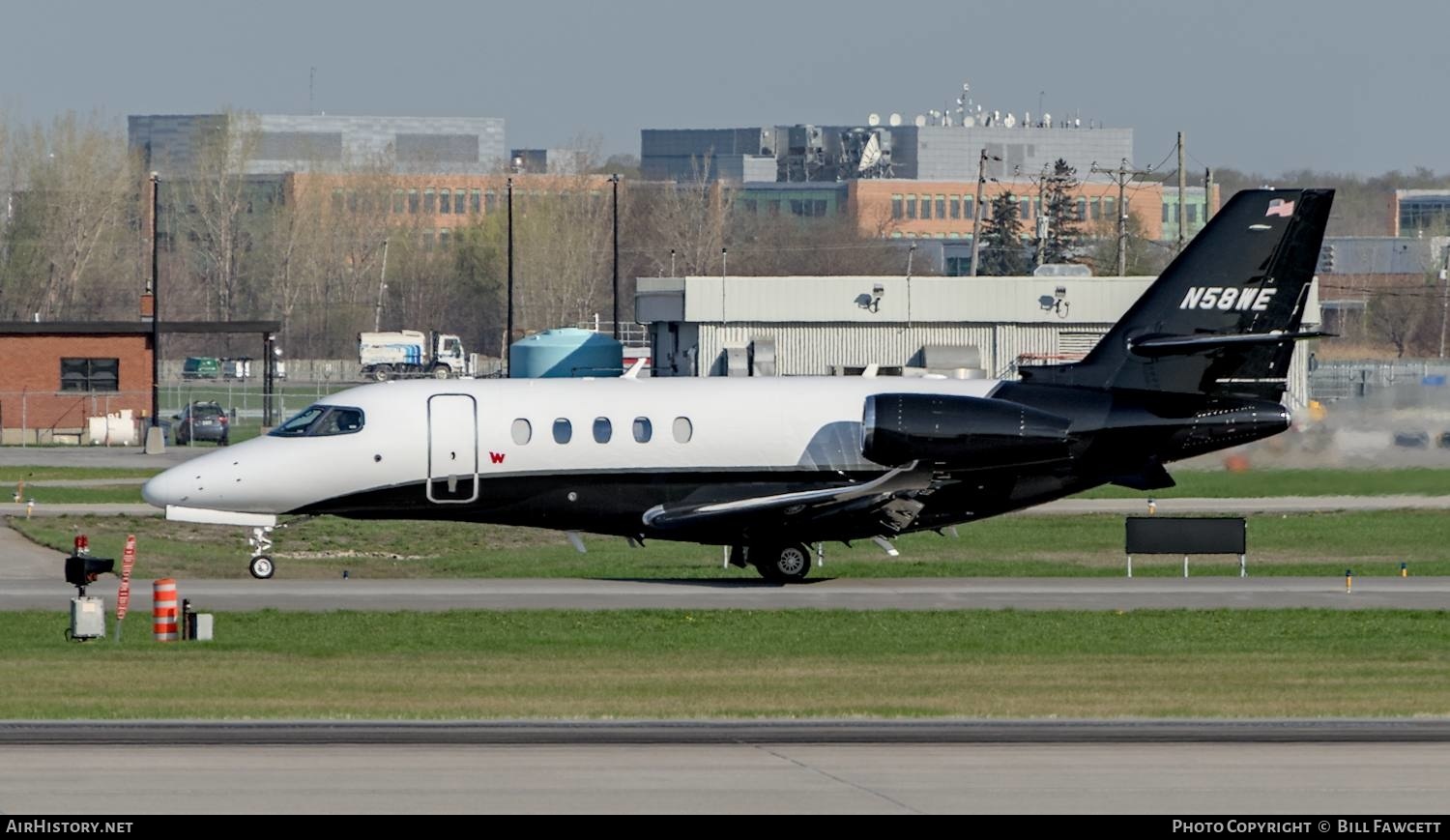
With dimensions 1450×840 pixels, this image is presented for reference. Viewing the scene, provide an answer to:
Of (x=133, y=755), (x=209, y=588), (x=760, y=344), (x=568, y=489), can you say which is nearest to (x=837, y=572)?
(x=568, y=489)

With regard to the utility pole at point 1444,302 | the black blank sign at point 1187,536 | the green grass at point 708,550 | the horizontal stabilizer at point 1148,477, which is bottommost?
the green grass at point 708,550

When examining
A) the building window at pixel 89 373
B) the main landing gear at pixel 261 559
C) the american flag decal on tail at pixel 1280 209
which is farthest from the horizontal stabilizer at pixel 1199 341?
the building window at pixel 89 373

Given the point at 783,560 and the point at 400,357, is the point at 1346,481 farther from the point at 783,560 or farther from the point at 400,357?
the point at 400,357

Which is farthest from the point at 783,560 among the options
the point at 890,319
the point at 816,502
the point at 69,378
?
the point at 69,378

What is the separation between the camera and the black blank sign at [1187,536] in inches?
1407

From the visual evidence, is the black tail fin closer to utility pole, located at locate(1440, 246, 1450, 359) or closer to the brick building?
the brick building

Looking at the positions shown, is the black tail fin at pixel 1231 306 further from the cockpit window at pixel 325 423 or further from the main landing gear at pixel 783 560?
the cockpit window at pixel 325 423

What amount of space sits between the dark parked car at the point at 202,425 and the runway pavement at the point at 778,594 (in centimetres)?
4360

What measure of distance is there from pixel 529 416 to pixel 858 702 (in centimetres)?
1254

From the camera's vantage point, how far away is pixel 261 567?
3406 centimetres

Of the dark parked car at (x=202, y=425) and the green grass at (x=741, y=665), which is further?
the dark parked car at (x=202, y=425)

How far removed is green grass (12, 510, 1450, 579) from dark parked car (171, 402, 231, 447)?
100 ft

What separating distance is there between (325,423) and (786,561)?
784 cm

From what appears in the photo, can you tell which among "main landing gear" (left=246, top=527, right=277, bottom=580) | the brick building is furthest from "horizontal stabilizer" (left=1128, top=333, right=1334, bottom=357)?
the brick building
